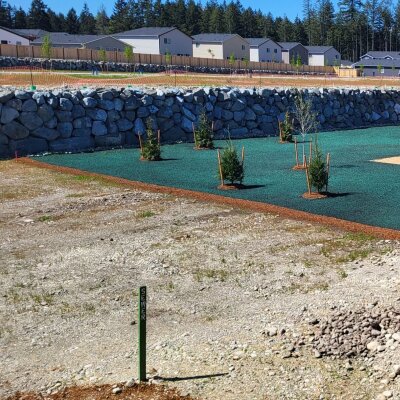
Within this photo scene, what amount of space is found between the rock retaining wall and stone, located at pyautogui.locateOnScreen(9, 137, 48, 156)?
34mm

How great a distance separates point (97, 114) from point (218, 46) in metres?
72.9

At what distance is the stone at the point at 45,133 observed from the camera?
22969 mm

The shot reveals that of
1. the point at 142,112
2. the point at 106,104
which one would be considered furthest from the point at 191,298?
the point at 142,112

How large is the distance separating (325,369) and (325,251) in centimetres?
437

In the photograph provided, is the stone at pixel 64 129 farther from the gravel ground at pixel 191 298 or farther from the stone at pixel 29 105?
the gravel ground at pixel 191 298

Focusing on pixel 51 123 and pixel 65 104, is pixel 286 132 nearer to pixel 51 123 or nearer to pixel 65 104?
pixel 65 104

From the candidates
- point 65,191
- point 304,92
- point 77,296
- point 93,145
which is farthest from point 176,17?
point 77,296

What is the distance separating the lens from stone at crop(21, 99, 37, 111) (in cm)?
2256

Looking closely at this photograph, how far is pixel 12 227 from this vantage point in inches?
504

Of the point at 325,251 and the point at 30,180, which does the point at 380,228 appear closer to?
the point at 325,251

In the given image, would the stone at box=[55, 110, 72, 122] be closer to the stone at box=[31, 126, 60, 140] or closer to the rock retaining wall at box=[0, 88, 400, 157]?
the rock retaining wall at box=[0, 88, 400, 157]

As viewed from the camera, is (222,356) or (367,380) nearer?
(367,380)

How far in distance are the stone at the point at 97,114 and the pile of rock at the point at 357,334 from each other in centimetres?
1855

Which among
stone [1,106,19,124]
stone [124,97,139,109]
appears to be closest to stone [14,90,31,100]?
stone [1,106,19,124]
